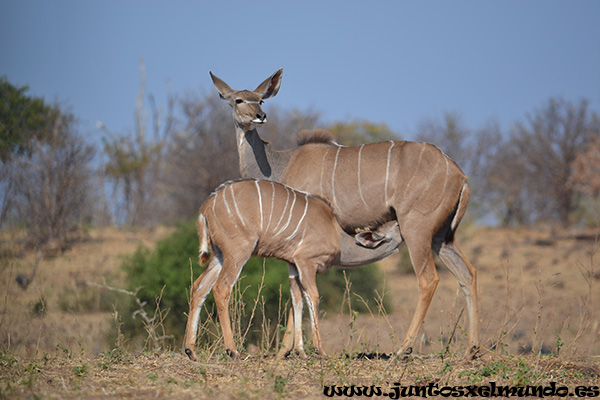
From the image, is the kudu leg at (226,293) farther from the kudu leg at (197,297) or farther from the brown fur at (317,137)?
the brown fur at (317,137)

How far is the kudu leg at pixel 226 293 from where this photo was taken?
17.7ft

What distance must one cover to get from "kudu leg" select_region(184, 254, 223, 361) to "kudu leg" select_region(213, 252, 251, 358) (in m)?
0.24

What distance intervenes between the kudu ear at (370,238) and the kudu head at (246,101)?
1.31 metres

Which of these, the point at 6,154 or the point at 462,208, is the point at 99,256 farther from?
the point at 462,208

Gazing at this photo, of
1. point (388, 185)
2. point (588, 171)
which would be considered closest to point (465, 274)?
point (388, 185)

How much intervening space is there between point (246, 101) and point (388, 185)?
1.48 meters

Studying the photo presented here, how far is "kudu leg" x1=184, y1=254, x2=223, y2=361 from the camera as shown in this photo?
5.42 metres

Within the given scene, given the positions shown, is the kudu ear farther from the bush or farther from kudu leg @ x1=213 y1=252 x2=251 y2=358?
the bush

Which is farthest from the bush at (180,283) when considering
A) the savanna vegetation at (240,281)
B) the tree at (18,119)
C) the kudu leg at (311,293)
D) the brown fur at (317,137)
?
the kudu leg at (311,293)

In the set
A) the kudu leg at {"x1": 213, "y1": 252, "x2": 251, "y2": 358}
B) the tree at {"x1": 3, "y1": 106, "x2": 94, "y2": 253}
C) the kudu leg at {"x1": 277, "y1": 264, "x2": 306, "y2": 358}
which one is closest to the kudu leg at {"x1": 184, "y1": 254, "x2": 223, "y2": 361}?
the kudu leg at {"x1": 213, "y1": 252, "x2": 251, "y2": 358}

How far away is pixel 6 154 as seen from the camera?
478 inches

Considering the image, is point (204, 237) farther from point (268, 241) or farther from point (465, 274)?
point (465, 274)

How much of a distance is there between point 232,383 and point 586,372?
116 inches

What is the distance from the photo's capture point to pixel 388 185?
5.90m
